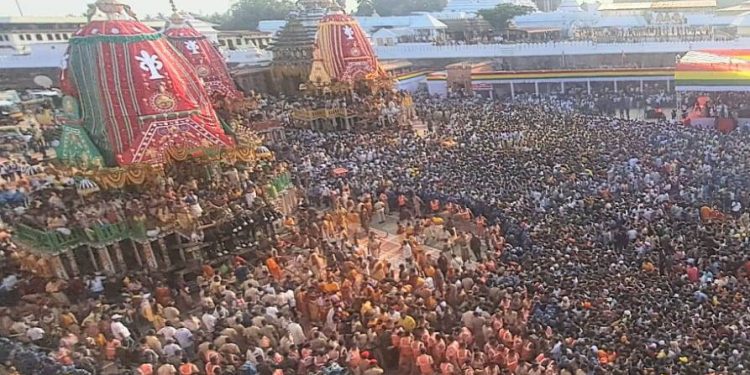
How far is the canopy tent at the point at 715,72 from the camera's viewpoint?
20375 mm

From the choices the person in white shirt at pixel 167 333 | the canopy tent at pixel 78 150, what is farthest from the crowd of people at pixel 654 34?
the person in white shirt at pixel 167 333

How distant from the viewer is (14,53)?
36.7 meters

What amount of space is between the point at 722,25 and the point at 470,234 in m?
29.4

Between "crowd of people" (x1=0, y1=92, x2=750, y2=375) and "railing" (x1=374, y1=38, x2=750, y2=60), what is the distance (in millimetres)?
15211

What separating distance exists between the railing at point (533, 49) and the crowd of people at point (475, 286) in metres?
15.2

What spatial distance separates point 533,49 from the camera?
109ft

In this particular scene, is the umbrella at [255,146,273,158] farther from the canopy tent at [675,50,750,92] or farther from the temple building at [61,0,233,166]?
the canopy tent at [675,50,750,92]

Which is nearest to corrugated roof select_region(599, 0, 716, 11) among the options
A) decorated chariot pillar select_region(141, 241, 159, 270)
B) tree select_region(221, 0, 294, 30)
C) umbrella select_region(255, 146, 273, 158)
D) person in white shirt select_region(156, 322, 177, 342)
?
tree select_region(221, 0, 294, 30)

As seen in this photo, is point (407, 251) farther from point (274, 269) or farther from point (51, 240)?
point (51, 240)

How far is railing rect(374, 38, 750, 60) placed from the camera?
29109mm

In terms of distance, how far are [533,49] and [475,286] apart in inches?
1030

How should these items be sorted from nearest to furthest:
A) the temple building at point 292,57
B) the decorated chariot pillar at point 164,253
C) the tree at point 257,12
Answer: the decorated chariot pillar at point 164,253 < the temple building at point 292,57 < the tree at point 257,12

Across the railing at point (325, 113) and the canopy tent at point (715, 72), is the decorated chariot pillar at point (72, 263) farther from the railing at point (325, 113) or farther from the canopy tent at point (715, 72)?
the canopy tent at point (715, 72)

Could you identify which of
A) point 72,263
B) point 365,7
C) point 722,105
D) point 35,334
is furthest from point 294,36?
point 365,7
